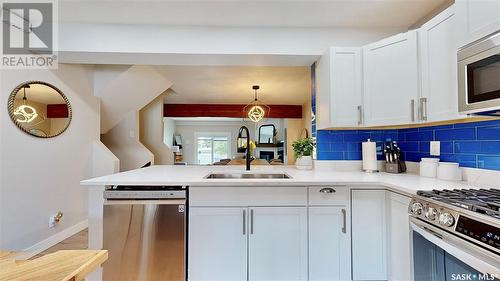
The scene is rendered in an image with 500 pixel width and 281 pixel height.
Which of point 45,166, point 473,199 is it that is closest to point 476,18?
point 473,199

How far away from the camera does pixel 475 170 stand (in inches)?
65.2

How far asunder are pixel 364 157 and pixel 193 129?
8957 mm

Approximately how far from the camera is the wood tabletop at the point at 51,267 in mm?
493

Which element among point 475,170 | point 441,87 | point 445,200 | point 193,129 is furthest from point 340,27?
point 193,129

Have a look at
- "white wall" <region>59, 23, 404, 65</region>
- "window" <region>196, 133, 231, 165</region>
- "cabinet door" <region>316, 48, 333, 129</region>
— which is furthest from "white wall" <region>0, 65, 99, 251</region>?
"window" <region>196, 133, 231, 165</region>

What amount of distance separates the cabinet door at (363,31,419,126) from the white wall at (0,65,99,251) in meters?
3.38

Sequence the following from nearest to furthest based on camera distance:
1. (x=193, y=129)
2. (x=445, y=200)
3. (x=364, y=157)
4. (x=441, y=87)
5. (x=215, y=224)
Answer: (x=445, y=200) → (x=441, y=87) → (x=215, y=224) → (x=364, y=157) → (x=193, y=129)

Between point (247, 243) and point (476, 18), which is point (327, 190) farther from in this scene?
point (476, 18)

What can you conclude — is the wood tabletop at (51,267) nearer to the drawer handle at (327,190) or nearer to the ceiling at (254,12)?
the drawer handle at (327,190)

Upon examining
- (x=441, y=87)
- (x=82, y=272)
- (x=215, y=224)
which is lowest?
(x=215, y=224)

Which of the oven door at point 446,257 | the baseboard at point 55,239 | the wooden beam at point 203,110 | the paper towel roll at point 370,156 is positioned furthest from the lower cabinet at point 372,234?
the wooden beam at point 203,110

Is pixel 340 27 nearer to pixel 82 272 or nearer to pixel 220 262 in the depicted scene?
pixel 220 262

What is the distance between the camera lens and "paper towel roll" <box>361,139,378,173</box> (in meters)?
2.27

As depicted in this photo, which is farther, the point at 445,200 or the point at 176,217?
the point at 176,217
